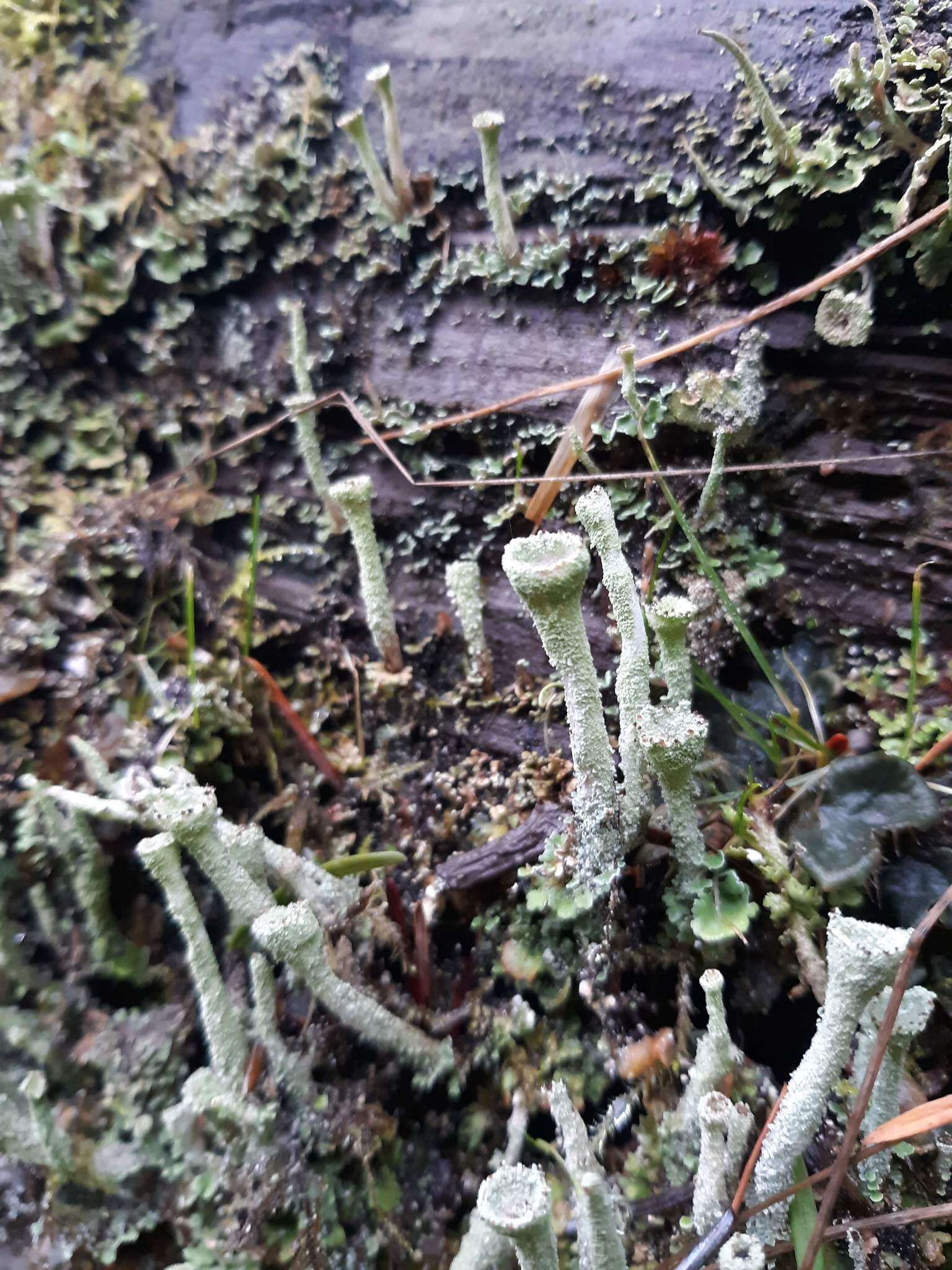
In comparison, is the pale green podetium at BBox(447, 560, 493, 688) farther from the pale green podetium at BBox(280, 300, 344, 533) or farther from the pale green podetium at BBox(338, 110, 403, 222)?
the pale green podetium at BBox(338, 110, 403, 222)

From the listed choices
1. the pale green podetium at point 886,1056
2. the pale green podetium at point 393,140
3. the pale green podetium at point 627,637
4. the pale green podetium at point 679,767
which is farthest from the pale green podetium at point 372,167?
the pale green podetium at point 886,1056

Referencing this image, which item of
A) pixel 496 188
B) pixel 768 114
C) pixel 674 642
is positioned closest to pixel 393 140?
pixel 496 188

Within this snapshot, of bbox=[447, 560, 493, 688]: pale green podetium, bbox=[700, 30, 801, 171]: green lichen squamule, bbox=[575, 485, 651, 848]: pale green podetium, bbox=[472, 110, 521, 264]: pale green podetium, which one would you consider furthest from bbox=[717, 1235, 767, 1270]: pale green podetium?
bbox=[472, 110, 521, 264]: pale green podetium

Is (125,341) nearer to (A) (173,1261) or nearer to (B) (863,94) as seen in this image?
(B) (863,94)

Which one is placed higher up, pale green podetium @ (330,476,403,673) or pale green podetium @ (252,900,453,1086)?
pale green podetium @ (330,476,403,673)

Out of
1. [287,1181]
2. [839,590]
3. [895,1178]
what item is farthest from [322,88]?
[895,1178]

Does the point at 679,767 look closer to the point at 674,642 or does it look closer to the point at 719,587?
the point at 674,642
